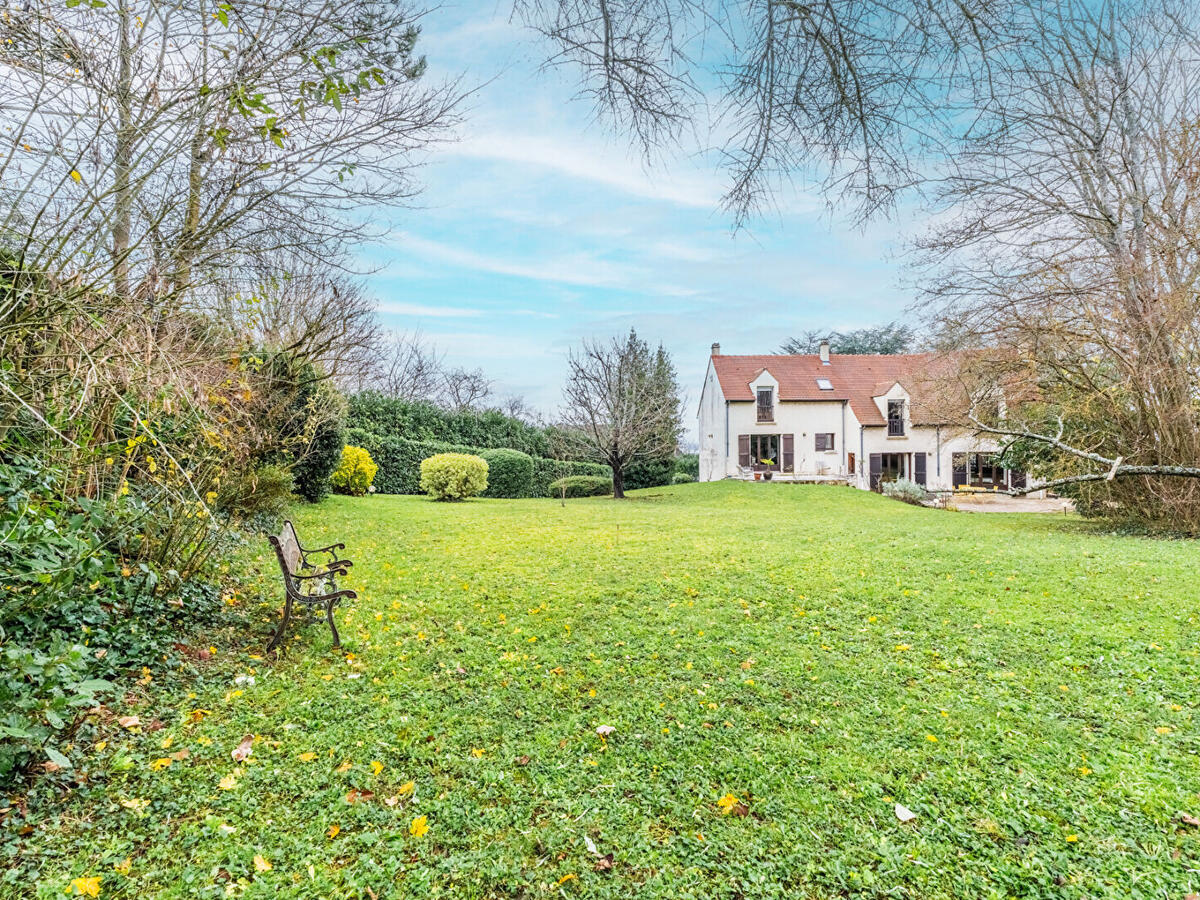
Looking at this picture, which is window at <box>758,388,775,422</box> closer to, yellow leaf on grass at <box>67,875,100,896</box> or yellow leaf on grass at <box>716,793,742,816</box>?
yellow leaf on grass at <box>716,793,742,816</box>

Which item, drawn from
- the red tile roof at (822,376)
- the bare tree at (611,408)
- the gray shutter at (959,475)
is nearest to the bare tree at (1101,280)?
the bare tree at (611,408)

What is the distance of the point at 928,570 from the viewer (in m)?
6.83

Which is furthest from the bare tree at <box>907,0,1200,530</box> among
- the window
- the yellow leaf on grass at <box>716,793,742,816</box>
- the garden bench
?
the window

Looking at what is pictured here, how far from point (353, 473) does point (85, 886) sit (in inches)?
510

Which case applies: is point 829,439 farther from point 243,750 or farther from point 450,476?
point 243,750

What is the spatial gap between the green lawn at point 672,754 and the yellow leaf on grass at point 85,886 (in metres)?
0.04

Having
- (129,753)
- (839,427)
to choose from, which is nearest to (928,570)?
(129,753)

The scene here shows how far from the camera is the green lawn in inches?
87.3

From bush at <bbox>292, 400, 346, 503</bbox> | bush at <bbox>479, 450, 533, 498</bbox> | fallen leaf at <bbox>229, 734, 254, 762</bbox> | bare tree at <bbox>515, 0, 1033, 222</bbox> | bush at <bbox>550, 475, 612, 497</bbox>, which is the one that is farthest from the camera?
bush at <bbox>550, 475, 612, 497</bbox>

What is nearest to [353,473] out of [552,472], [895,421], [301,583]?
[301,583]

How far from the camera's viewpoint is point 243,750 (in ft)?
9.39

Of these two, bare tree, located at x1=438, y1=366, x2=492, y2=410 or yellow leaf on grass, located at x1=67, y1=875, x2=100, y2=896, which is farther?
bare tree, located at x1=438, y1=366, x2=492, y2=410

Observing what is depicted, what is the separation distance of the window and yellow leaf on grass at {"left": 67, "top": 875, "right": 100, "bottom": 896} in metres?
26.0

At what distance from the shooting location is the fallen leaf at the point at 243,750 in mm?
2806
